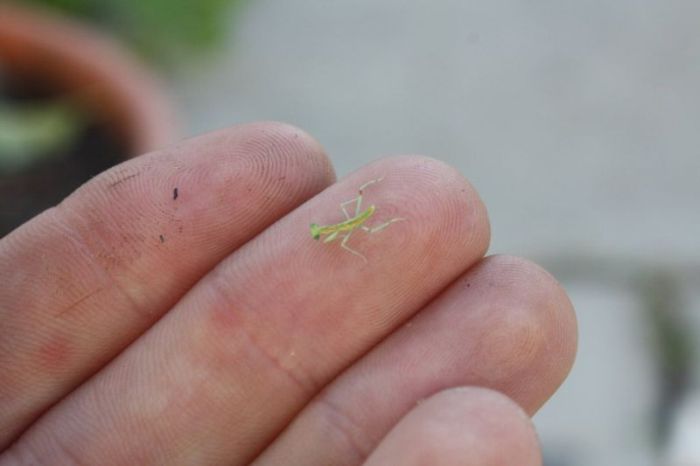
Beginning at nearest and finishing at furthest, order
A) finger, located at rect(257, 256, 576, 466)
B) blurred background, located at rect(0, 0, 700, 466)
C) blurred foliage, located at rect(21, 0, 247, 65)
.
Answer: finger, located at rect(257, 256, 576, 466) → blurred background, located at rect(0, 0, 700, 466) → blurred foliage, located at rect(21, 0, 247, 65)

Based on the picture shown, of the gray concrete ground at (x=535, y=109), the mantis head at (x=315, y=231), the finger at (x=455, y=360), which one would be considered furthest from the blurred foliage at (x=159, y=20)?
the finger at (x=455, y=360)

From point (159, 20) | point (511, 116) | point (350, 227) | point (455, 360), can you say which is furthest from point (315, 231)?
point (511, 116)

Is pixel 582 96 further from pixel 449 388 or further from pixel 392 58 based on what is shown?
pixel 449 388

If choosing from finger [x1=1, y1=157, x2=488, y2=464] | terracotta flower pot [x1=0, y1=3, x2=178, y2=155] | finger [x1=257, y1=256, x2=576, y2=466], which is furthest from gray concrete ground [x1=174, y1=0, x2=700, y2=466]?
finger [x1=1, y1=157, x2=488, y2=464]

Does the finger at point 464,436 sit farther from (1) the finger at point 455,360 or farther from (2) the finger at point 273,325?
(2) the finger at point 273,325

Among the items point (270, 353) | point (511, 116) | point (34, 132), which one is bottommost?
point (511, 116)

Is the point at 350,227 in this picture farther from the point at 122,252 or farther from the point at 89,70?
the point at 89,70

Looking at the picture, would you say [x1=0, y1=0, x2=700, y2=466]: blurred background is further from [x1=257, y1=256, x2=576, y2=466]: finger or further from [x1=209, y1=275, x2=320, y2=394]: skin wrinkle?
[x1=257, y1=256, x2=576, y2=466]: finger

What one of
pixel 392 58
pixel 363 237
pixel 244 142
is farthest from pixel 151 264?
pixel 392 58
